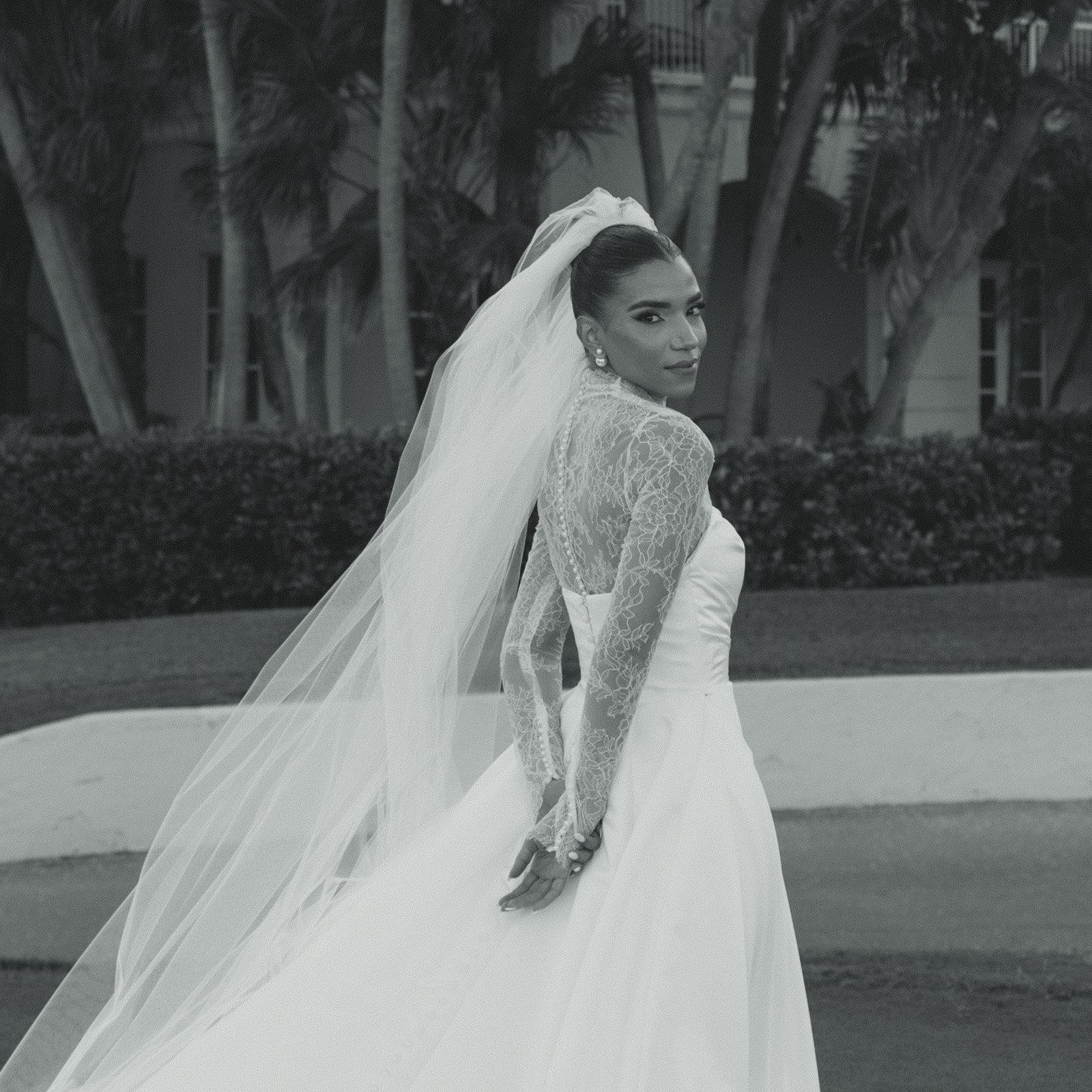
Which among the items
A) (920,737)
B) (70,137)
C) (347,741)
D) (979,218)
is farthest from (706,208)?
(347,741)

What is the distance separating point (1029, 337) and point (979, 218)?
20.8 ft

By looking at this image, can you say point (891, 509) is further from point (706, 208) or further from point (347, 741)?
point (347, 741)

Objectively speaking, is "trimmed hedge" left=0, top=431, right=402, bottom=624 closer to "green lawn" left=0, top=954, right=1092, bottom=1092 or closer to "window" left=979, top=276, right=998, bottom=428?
"green lawn" left=0, top=954, right=1092, bottom=1092

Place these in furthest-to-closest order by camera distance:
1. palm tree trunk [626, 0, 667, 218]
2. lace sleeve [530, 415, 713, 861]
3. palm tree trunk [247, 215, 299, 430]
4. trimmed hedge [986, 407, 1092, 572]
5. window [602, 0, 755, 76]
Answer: window [602, 0, 755, 76]
trimmed hedge [986, 407, 1092, 572]
palm tree trunk [247, 215, 299, 430]
palm tree trunk [626, 0, 667, 218]
lace sleeve [530, 415, 713, 861]

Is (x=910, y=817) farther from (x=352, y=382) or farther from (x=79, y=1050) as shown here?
(x=352, y=382)

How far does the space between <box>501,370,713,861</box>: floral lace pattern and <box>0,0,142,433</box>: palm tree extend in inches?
403

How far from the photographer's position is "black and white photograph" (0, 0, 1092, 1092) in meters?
3.02

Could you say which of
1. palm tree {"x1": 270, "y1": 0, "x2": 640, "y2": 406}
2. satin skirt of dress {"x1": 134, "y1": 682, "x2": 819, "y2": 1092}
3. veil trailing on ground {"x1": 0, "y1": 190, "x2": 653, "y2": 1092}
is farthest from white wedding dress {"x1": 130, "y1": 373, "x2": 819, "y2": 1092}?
palm tree {"x1": 270, "y1": 0, "x2": 640, "y2": 406}

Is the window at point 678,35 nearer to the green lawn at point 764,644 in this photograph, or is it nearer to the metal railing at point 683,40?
the metal railing at point 683,40

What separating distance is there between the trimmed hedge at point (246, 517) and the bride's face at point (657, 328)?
8.83m

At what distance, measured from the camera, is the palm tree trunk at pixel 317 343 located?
41.7 ft

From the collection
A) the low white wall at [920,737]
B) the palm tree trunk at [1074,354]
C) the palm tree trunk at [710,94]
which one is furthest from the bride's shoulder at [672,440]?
the palm tree trunk at [1074,354]

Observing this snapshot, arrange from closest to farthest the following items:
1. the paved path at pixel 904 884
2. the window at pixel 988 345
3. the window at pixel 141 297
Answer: the paved path at pixel 904 884, the window at pixel 141 297, the window at pixel 988 345

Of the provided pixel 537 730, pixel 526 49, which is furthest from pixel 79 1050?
pixel 526 49
